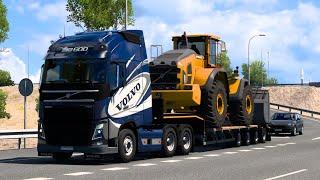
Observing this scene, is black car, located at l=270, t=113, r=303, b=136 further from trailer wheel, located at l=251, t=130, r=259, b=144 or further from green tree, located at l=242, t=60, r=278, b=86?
green tree, located at l=242, t=60, r=278, b=86

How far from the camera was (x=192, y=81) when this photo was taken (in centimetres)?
2089

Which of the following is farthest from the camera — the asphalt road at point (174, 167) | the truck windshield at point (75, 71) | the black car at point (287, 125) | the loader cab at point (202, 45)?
the black car at point (287, 125)

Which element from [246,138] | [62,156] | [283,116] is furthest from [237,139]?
[283,116]

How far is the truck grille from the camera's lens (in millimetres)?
16156

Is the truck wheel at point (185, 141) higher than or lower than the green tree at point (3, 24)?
lower

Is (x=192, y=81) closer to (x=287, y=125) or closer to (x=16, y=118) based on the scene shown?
(x=287, y=125)

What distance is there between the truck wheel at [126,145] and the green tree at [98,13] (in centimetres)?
3502

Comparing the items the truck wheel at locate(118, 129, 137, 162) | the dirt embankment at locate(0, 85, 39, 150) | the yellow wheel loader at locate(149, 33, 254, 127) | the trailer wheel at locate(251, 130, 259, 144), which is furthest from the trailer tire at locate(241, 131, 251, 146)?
the dirt embankment at locate(0, 85, 39, 150)

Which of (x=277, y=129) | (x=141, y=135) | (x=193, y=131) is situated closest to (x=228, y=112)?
(x=193, y=131)

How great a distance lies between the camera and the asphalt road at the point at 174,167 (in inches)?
530

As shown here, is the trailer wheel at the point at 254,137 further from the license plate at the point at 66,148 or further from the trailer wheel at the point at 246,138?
the license plate at the point at 66,148

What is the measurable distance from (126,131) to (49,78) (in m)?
2.52

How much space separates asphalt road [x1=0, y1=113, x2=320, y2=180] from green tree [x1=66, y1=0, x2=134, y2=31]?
108 ft

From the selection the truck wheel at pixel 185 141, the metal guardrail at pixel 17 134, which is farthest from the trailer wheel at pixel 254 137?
the metal guardrail at pixel 17 134
